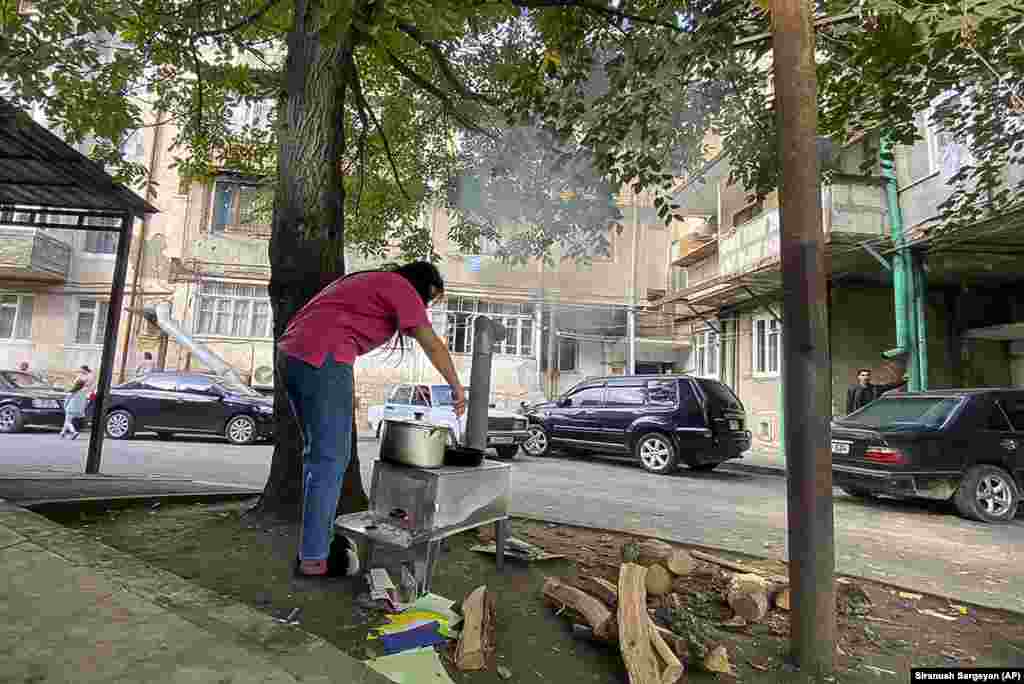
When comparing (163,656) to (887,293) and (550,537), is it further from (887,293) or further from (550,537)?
(887,293)

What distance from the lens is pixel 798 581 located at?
2.38 metres

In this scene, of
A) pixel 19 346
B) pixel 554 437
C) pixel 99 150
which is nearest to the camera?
pixel 99 150

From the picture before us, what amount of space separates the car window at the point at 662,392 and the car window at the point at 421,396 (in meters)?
4.87

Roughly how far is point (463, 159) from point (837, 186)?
8045 millimetres

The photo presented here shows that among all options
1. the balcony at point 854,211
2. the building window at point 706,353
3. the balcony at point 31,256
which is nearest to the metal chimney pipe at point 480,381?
the balcony at point 854,211

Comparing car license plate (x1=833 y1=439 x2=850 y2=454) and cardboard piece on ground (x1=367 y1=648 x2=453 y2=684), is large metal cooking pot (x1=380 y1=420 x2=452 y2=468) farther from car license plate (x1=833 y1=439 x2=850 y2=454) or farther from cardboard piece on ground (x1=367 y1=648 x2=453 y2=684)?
car license plate (x1=833 y1=439 x2=850 y2=454)

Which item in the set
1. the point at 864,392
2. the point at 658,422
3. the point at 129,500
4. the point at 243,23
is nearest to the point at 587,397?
the point at 658,422

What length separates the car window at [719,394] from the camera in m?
10.3

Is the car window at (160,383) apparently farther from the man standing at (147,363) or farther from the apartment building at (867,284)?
the apartment building at (867,284)

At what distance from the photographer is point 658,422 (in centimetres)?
1034

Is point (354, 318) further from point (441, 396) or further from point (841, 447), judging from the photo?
point (441, 396)

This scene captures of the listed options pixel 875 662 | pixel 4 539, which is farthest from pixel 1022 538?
pixel 4 539

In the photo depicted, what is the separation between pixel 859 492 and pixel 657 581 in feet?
21.6

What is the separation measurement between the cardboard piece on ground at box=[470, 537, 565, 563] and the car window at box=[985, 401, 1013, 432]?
685 cm
